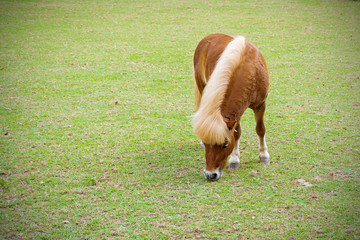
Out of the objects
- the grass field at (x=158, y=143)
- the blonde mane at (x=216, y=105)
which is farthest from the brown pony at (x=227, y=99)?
the grass field at (x=158, y=143)

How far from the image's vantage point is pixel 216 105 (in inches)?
154

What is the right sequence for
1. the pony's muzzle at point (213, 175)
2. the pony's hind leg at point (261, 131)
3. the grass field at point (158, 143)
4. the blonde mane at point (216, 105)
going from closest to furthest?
1. the grass field at point (158, 143)
2. the blonde mane at point (216, 105)
3. the pony's muzzle at point (213, 175)
4. the pony's hind leg at point (261, 131)

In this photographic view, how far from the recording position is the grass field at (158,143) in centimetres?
363

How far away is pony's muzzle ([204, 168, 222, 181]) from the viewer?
4125mm

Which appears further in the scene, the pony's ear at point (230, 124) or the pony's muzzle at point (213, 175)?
the pony's muzzle at point (213, 175)

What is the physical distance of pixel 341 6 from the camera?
1441 centimetres

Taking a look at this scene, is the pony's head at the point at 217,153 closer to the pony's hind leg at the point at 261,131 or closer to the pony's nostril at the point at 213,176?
the pony's nostril at the point at 213,176

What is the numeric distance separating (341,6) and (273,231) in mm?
13459

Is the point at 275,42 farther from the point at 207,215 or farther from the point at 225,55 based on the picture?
the point at 207,215

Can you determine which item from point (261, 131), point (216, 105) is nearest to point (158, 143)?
point (261, 131)

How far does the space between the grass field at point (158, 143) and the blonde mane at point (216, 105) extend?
0.72 m

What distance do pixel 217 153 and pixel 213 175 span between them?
1.00ft

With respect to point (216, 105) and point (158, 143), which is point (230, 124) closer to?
point (216, 105)

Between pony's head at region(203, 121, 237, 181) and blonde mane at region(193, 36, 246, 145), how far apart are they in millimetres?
76
